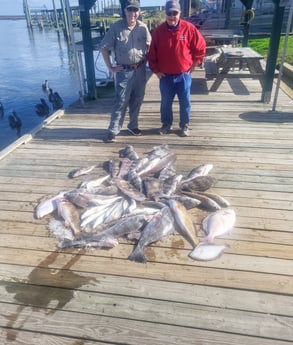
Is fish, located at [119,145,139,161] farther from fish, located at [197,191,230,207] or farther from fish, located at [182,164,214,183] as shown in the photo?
fish, located at [197,191,230,207]

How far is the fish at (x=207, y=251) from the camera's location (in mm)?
2795

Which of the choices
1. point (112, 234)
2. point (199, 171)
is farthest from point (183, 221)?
point (199, 171)

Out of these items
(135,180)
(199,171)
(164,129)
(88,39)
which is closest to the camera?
(135,180)

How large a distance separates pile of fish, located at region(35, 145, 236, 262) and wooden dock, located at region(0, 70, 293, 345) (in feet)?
0.30

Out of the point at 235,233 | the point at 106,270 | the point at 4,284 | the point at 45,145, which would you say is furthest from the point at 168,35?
the point at 4,284

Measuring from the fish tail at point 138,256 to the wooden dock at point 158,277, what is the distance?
0.18 feet

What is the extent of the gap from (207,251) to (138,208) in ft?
3.02

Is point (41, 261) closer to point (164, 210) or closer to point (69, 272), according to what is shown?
point (69, 272)

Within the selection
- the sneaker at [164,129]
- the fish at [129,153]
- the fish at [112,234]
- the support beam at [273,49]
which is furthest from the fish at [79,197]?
the support beam at [273,49]

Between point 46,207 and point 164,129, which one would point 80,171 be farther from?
point 164,129

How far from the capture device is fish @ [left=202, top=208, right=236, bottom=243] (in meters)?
3.04

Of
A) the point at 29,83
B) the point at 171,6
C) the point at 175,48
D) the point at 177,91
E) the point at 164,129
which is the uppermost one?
the point at 171,6

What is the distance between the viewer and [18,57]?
29891 millimetres

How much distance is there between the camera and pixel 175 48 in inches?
185
